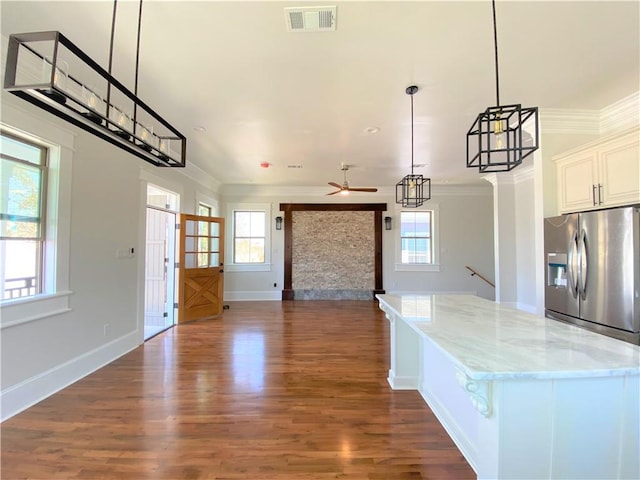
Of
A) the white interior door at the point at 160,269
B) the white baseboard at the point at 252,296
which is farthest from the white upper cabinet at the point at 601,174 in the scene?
the white baseboard at the point at 252,296

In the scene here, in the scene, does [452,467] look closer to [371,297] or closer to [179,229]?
[179,229]

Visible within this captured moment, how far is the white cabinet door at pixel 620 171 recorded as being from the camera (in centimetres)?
240

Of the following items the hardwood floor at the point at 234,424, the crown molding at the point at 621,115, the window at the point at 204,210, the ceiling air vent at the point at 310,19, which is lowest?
the hardwood floor at the point at 234,424

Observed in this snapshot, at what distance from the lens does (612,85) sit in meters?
2.65

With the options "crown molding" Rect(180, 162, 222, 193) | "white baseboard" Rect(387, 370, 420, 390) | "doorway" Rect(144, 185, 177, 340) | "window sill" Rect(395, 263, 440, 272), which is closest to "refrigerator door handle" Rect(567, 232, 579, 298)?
"white baseboard" Rect(387, 370, 420, 390)

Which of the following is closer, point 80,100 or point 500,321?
point 80,100

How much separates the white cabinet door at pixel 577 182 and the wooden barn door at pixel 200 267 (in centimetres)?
547

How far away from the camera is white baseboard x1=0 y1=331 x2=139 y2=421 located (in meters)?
2.24

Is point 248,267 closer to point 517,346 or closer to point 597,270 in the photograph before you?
point 597,270

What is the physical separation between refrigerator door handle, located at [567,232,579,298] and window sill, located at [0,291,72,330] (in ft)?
16.2

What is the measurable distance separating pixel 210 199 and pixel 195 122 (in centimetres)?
320

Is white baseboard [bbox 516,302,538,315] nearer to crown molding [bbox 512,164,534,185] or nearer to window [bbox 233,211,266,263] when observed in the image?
crown molding [bbox 512,164,534,185]

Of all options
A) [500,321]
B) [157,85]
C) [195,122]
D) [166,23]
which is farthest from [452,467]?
[195,122]

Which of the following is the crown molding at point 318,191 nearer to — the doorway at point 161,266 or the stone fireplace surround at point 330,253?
the stone fireplace surround at point 330,253
